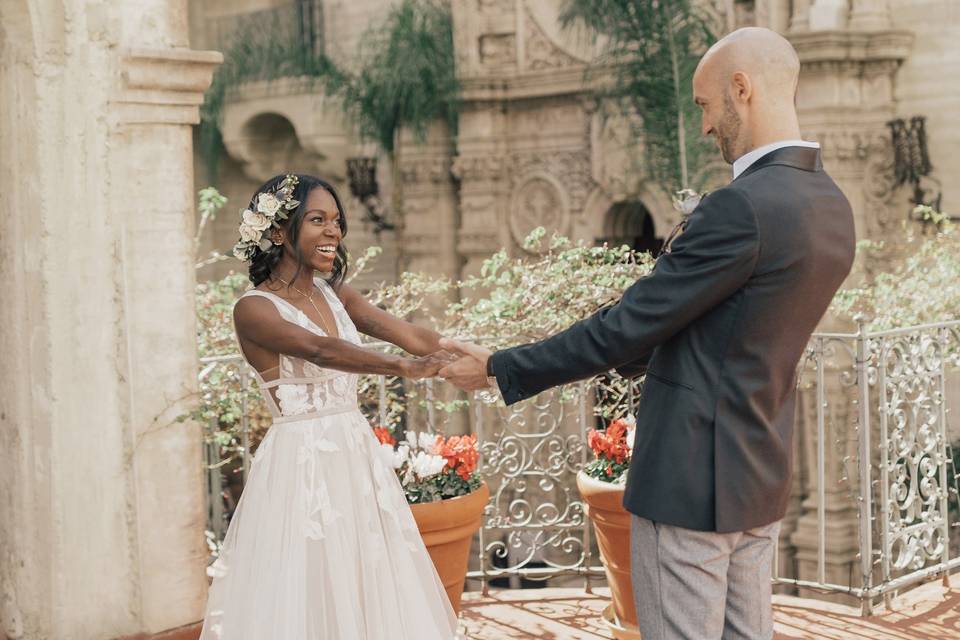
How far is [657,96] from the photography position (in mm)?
11328

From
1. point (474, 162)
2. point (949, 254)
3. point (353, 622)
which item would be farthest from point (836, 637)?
point (474, 162)

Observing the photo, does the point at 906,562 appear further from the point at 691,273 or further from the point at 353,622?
the point at 691,273

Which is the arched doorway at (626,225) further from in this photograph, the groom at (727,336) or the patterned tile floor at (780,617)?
the groom at (727,336)

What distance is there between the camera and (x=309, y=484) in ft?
10.7

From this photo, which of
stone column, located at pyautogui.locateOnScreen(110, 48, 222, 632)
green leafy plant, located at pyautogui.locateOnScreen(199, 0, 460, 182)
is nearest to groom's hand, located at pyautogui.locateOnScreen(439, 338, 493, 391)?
stone column, located at pyautogui.locateOnScreen(110, 48, 222, 632)

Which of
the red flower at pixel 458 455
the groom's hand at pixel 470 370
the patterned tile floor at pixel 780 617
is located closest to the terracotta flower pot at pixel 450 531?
the red flower at pixel 458 455

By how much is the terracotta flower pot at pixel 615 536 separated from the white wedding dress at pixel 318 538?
94 cm

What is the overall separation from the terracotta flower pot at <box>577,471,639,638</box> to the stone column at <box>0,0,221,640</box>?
55.4 inches

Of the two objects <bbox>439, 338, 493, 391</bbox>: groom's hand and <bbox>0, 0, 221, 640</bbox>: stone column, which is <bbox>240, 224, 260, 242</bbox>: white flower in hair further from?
<bbox>0, 0, 221, 640</bbox>: stone column

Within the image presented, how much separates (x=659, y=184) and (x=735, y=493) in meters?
9.77

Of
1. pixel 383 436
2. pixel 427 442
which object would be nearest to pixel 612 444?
pixel 427 442

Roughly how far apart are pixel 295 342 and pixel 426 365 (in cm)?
42

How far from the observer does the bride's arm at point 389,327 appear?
3625 millimetres

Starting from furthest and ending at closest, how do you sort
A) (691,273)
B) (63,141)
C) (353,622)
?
(63,141)
(353,622)
(691,273)
